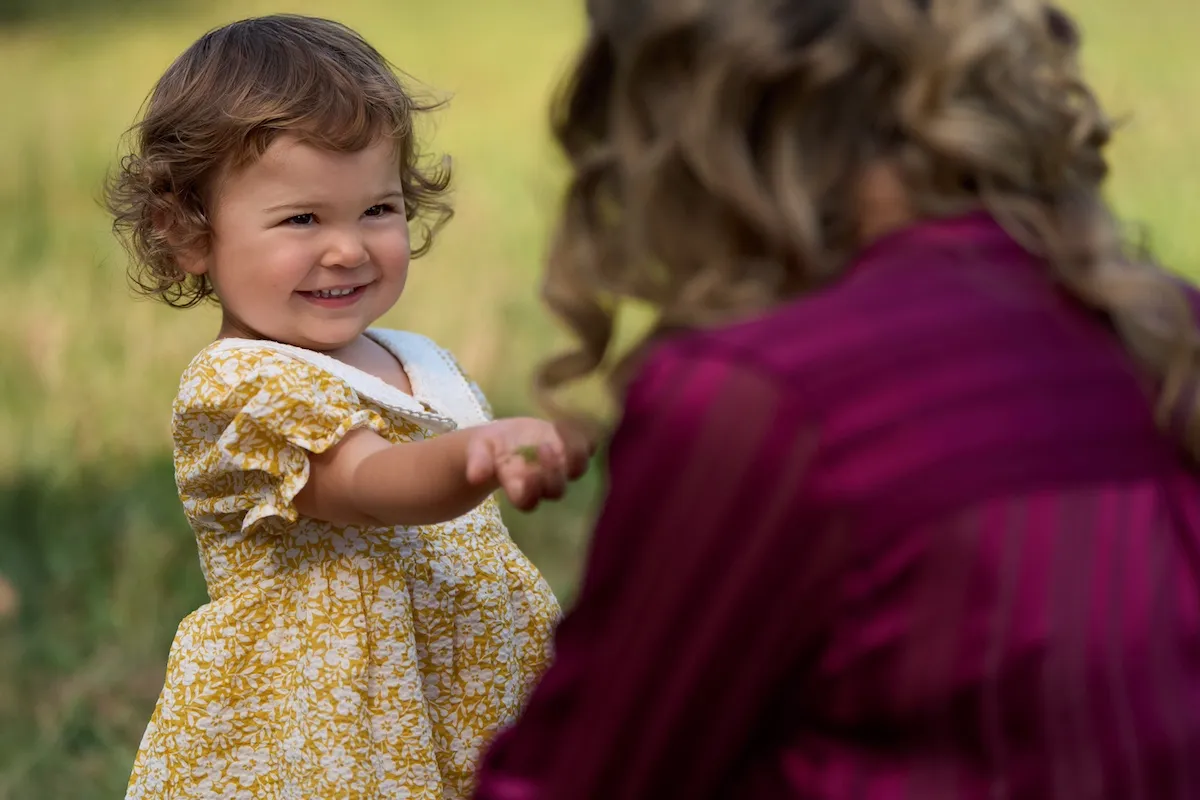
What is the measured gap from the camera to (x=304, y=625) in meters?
2.41

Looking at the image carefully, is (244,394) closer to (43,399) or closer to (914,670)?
(914,670)

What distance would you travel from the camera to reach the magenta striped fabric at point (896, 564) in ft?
4.87

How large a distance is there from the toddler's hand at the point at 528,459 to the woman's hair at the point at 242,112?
0.70 meters

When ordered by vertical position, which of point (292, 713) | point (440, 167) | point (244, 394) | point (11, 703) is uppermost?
point (440, 167)

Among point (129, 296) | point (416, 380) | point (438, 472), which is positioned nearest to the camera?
point (438, 472)

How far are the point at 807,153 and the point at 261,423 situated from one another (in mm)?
964

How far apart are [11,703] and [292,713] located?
2.08 meters

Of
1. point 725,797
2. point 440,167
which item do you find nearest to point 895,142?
point 725,797

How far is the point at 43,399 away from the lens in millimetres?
5559

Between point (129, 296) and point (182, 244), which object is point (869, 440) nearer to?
point (182, 244)

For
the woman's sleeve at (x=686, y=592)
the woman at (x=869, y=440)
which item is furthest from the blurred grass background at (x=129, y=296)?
the woman's sleeve at (x=686, y=592)

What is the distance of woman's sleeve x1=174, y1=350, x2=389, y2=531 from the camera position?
2.28m

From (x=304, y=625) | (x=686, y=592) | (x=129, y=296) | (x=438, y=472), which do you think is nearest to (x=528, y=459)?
(x=438, y=472)

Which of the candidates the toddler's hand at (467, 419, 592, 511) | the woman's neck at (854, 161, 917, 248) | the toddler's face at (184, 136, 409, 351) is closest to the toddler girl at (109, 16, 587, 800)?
the toddler's face at (184, 136, 409, 351)
